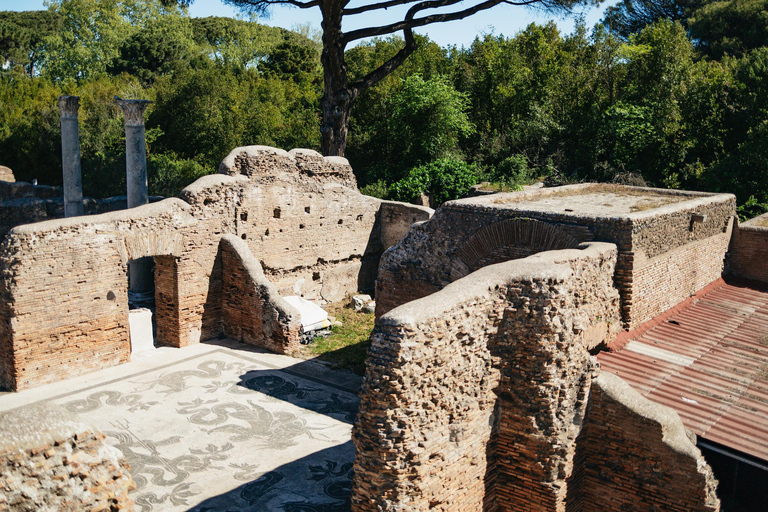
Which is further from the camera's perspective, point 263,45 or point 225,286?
point 263,45

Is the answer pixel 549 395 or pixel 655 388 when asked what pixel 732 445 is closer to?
pixel 655 388

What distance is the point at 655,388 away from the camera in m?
6.89

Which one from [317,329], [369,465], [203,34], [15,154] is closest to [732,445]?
[369,465]

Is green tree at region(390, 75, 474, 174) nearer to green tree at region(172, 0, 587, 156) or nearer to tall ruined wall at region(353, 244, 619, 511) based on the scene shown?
green tree at region(172, 0, 587, 156)

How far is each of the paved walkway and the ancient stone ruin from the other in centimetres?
65

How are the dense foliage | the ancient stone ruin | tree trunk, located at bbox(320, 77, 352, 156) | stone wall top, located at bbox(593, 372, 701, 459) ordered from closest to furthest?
the ancient stone ruin, stone wall top, located at bbox(593, 372, 701, 459), the dense foliage, tree trunk, located at bbox(320, 77, 352, 156)

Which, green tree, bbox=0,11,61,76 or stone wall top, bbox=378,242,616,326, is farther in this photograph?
A: green tree, bbox=0,11,61,76

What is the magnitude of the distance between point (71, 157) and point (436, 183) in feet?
28.7

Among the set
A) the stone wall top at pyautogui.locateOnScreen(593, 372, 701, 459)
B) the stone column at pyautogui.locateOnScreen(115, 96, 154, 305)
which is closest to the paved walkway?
the stone column at pyautogui.locateOnScreen(115, 96, 154, 305)

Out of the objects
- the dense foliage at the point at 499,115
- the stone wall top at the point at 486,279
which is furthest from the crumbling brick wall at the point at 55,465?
the dense foliage at the point at 499,115

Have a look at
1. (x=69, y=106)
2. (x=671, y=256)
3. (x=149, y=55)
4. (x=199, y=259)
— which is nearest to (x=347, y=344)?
(x=199, y=259)

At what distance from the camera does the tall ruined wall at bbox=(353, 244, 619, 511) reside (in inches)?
208

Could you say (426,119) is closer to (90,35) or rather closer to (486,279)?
(486,279)

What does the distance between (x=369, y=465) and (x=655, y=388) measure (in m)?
3.35
